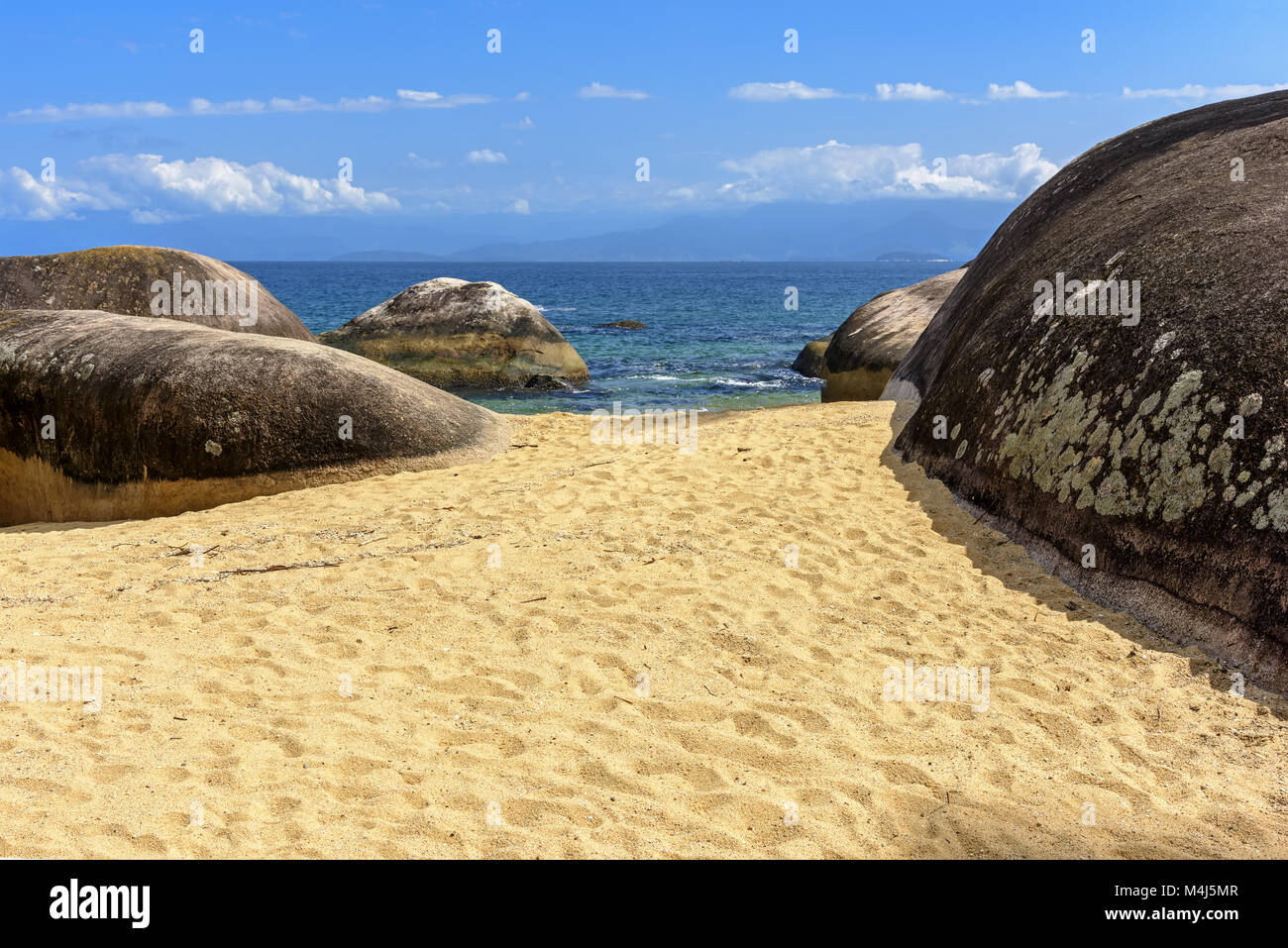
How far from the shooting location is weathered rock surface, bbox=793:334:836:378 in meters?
22.4

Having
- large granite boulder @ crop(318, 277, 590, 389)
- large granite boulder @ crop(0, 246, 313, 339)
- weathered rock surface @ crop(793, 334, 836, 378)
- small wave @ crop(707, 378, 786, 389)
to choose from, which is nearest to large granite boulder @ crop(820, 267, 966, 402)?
small wave @ crop(707, 378, 786, 389)

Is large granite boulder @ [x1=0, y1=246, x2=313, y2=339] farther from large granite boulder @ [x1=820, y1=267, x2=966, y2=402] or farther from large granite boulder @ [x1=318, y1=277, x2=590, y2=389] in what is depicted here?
large granite boulder @ [x1=820, y1=267, x2=966, y2=402]

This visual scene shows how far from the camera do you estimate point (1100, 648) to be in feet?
16.2

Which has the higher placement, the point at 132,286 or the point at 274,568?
the point at 132,286

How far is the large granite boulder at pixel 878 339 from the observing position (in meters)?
A: 15.2

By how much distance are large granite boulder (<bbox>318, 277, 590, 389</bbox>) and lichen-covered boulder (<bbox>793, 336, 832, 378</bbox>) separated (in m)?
5.45

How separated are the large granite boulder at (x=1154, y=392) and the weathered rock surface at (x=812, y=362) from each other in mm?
13464

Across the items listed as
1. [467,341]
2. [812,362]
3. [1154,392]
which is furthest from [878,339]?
[1154,392]

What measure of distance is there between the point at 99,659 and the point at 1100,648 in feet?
17.1

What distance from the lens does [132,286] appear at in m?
13.3

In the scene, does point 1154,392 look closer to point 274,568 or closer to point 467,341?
point 274,568

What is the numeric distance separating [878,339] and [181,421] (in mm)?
11112

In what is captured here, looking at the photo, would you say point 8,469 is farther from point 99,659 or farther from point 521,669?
point 521,669
